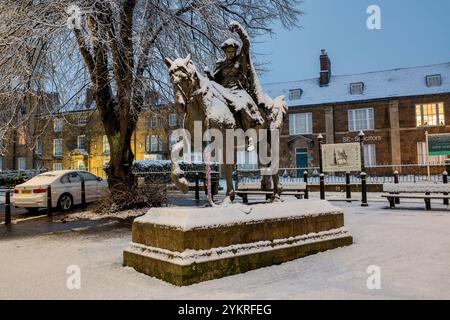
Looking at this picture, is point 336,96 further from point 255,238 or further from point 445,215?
point 255,238

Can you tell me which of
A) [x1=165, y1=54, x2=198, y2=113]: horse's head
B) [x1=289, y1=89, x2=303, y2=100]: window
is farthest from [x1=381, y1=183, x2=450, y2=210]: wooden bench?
[x1=289, y1=89, x2=303, y2=100]: window

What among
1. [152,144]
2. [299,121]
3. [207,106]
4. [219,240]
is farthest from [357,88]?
[219,240]

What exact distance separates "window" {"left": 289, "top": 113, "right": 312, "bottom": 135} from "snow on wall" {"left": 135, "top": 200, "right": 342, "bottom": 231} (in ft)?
98.0

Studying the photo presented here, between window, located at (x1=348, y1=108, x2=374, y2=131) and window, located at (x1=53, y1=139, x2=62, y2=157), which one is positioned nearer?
window, located at (x1=348, y1=108, x2=374, y2=131)

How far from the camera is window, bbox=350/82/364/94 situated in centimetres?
3429

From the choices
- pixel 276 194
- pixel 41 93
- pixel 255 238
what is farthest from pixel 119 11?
pixel 255 238

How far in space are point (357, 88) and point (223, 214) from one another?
32876 millimetres

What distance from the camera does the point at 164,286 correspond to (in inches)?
174

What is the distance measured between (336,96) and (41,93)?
2837 cm

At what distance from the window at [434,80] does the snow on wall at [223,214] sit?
3127cm

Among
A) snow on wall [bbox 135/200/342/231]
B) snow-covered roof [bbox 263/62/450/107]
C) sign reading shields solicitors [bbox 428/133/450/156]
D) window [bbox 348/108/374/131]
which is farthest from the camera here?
window [bbox 348/108/374/131]

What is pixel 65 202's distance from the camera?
13.6m

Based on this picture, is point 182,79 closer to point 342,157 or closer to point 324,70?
point 342,157

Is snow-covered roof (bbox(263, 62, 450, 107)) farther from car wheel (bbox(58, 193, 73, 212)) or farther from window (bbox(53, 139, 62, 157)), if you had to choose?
window (bbox(53, 139, 62, 157))
